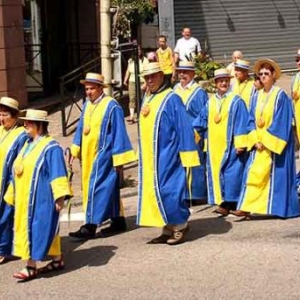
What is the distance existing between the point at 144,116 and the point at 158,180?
621mm

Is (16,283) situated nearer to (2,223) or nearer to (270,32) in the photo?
(2,223)

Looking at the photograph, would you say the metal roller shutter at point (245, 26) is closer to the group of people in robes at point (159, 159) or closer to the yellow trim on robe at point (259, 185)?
the group of people in robes at point (159, 159)

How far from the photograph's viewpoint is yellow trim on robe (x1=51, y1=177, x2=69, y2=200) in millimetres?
7543

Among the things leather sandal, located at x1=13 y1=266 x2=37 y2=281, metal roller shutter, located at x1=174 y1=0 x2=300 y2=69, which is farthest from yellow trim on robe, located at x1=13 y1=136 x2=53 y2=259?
metal roller shutter, located at x1=174 y1=0 x2=300 y2=69

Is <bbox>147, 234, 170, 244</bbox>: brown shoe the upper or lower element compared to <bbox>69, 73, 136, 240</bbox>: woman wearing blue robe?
lower

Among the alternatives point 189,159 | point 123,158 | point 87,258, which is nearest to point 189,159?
point 189,159

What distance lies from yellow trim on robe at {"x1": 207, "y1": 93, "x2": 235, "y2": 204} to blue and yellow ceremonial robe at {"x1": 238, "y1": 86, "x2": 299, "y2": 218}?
0.98ft

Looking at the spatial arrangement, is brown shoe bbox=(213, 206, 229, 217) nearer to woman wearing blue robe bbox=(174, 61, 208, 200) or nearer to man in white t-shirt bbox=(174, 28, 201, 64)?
woman wearing blue robe bbox=(174, 61, 208, 200)

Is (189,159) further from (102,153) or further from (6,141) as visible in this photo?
(6,141)

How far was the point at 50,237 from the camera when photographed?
7746 millimetres

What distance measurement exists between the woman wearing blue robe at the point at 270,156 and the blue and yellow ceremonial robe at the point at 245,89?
0.54 meters

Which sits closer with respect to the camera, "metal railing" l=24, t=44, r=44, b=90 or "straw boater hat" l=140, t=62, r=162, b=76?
"straw boater hat" l=140, t=62, r=162, b=76

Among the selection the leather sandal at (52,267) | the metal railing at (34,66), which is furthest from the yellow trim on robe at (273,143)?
the metal railing at (34,66)

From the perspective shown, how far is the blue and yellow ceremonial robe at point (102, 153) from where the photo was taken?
29.7 ft
